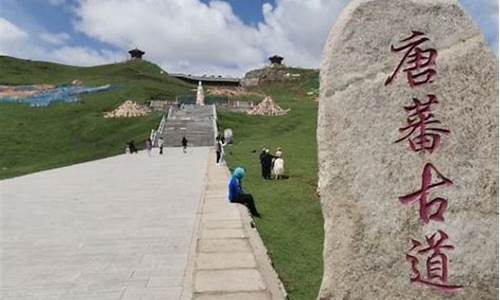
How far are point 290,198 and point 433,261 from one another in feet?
38.4

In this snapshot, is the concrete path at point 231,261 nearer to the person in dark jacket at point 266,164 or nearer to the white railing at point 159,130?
the person in dark jacket at point 266,164

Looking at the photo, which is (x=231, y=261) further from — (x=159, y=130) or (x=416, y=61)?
(x=159, y=130)

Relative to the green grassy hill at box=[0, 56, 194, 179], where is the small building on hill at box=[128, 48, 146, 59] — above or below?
above

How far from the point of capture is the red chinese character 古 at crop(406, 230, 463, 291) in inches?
248

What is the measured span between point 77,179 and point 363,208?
2089 centimetres

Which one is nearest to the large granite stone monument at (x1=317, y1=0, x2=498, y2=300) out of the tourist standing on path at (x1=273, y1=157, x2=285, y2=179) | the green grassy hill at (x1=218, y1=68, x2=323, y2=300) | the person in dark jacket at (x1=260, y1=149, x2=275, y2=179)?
the green grassy hill at (x1=218, y1=68, x2=323, y2=300)

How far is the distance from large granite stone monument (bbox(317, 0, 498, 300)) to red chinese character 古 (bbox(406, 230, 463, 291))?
11mm

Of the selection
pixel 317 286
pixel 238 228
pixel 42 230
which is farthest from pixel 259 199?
pixel 317 286

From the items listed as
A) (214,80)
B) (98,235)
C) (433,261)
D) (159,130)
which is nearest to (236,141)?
(159,130)

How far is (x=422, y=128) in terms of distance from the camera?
6.36 meters

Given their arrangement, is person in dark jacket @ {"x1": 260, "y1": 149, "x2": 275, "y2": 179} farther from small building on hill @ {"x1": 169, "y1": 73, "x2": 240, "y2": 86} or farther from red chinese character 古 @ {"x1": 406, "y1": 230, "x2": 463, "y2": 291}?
small building on hill @ {"x1": 169, "y1": 73, "x2": 240, "y2": 86}

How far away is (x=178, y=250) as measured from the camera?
11125 millimetres

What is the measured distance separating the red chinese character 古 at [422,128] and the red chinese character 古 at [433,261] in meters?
0.99

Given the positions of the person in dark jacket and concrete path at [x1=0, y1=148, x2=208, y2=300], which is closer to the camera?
concrete path at [x1=0, y1=148, x2=208, y2=300]
